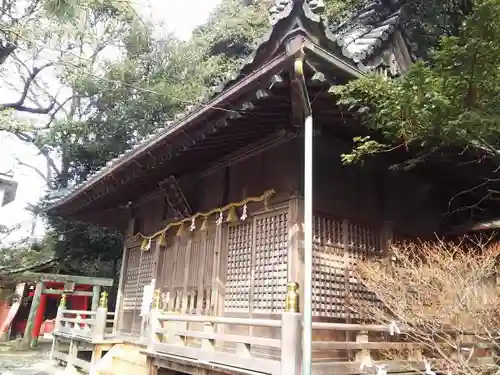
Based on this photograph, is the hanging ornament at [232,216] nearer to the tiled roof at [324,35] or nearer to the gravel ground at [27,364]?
the tiled roof at [324,35]

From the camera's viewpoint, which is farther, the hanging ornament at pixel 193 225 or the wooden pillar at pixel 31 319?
the wooden pillar at pixel 31 319

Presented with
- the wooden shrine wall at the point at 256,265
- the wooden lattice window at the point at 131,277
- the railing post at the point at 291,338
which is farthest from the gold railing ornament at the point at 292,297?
the wooden lattice window at the point at 131,277

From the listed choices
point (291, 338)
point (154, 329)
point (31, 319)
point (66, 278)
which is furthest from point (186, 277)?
point (31, 319)

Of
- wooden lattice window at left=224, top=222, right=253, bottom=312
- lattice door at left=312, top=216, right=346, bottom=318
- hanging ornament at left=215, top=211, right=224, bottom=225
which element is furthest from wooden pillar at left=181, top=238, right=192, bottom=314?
lattice door at left=312, top=216, right=346, bottom=318

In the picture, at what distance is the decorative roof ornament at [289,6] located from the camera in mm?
3991

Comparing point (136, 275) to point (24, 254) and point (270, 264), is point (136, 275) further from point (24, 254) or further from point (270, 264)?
point (24, 254)

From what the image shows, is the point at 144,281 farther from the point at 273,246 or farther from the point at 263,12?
the point at 263,12

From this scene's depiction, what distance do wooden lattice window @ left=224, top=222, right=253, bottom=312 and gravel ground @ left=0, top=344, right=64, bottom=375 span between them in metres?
6.33

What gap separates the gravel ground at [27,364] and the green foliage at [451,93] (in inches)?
400

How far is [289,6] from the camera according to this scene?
13.3 ft

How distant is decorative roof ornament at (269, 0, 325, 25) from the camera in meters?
3.99

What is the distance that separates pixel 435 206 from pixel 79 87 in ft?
67.2

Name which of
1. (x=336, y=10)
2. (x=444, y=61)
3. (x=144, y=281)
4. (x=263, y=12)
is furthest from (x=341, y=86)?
(x=263, y=12)

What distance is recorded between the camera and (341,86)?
466cm
